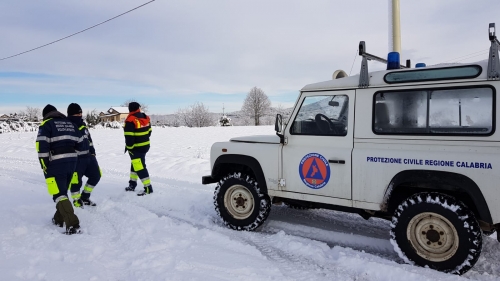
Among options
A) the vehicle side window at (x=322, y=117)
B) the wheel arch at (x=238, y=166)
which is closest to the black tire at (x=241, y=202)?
the wheel arch at (x=238, y=166)

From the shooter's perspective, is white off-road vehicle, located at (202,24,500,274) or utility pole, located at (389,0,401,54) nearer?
white off-road vehicle, located at (202,24,500,274)

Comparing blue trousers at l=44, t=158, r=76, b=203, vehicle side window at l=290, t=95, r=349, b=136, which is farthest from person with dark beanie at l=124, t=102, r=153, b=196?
vehicle side window at l=290, t=95, r=349, b=136

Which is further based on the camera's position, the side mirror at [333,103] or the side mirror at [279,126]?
the side mirror at [279,126]

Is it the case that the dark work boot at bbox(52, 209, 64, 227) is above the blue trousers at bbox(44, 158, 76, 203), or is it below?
below

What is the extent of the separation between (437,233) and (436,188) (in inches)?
18.5

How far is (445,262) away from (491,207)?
2.40ft

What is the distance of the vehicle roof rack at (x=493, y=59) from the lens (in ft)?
10.6

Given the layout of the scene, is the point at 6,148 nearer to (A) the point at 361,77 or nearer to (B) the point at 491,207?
(A) the point at 361,77

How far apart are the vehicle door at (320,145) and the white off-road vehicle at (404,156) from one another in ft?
0.04

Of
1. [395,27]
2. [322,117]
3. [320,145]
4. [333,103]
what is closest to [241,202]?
[320,145]

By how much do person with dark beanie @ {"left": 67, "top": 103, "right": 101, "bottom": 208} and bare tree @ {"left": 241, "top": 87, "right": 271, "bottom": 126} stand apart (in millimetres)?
71655

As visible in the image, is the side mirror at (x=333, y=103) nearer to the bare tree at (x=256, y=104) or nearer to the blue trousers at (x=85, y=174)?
the blue trousers at (x=85, y=174)

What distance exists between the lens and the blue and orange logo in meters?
4.20

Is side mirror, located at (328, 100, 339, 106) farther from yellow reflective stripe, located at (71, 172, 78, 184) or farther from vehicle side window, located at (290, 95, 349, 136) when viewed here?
yellow reflective stripe, located at (71, 172, 78, 184)
